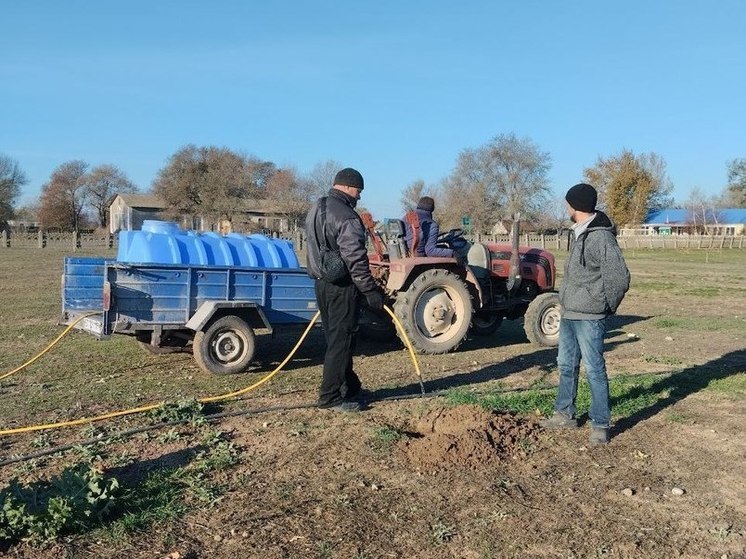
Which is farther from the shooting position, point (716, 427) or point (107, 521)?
point (716, 427)

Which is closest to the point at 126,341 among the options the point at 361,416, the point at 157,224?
the point at 157,224

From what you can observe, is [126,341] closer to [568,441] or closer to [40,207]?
[568,441]

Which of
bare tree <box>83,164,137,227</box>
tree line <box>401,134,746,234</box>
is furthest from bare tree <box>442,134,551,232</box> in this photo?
bare tree <box>83,164,137,227</box>

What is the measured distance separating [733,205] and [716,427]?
311 feet

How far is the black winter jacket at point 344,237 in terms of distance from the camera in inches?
216

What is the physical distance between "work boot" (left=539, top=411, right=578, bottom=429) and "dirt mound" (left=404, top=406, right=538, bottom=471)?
0.14 metres

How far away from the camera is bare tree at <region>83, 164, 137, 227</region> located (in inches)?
3061

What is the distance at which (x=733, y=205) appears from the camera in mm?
88312

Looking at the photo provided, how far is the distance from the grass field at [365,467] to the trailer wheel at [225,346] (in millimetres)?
153

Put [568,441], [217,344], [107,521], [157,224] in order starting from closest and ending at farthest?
1. [107,521]
2. [568,441]
3. [217,344]
4. [157,224]

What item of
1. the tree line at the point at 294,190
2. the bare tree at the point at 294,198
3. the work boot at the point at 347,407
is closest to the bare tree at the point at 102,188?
the tree line at the point at 294,190

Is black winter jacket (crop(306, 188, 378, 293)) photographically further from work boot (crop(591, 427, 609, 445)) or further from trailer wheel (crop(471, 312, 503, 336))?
trailer wheel (crop(471, 312, 503, 336))

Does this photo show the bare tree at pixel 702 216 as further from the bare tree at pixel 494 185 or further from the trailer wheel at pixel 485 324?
the trailer wheel at pixel 485 324

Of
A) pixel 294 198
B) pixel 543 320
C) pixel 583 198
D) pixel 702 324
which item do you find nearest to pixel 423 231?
pixel 543 320
